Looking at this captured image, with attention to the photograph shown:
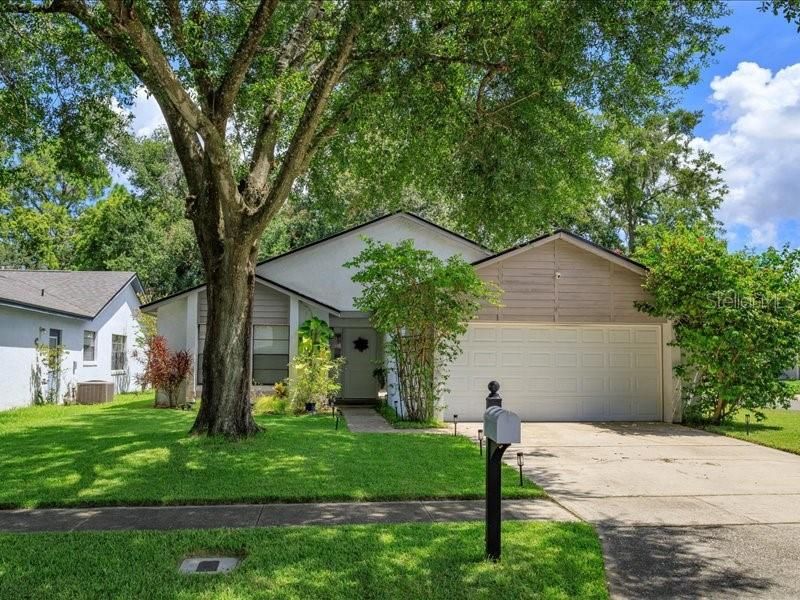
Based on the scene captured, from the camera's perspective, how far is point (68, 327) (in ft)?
64.2

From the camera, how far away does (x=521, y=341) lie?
13.9m

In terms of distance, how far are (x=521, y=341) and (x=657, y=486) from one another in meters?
6.64

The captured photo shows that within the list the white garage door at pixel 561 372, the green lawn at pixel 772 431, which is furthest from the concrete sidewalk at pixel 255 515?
the white garage door at pixel 561 372

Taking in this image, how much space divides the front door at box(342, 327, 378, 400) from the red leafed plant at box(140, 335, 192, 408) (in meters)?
5.04

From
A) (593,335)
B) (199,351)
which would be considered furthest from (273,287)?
(593,335)

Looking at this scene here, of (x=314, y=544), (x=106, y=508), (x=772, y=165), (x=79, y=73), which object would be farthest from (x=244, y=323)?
(x=772, y=165)

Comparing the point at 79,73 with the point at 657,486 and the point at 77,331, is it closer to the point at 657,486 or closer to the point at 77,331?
the point at 657,486

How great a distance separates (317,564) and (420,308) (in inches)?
329

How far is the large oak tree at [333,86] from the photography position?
722cm

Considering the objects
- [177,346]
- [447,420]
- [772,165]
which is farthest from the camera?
[772,165]

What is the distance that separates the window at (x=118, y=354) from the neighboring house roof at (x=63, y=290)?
2109mm

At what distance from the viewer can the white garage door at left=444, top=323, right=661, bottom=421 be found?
45.4 feet

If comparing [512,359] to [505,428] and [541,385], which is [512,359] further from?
[505,428]

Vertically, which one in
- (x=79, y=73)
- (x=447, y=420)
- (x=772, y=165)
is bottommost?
(x=447, y=420)
